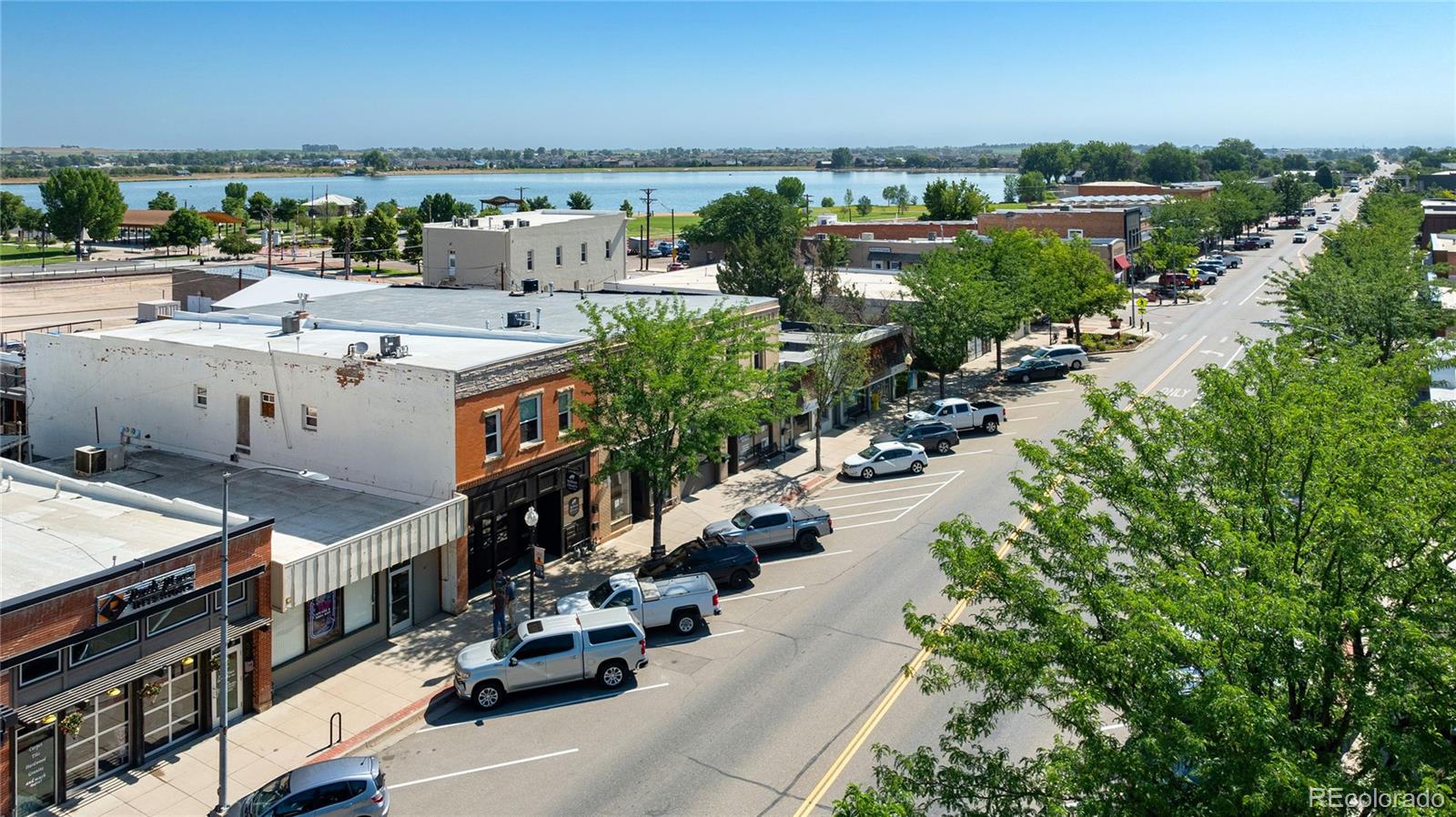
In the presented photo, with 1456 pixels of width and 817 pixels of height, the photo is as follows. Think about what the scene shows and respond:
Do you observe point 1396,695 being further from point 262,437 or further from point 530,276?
point 530,276

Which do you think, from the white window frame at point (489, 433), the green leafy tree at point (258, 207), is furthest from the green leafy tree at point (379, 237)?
the white window frame at point (489, 433)

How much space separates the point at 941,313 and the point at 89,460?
34783 millimetres

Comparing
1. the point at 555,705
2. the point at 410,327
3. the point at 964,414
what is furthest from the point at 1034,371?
the point at 555,705

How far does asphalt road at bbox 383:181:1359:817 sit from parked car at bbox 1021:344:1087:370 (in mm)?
27345

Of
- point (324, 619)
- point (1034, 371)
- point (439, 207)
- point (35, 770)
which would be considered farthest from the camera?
point (439, 207)

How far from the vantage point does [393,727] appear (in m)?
21.8

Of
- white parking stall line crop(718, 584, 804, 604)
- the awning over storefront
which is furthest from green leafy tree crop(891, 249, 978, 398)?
the awning over storefront

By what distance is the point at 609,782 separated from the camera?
1953cm

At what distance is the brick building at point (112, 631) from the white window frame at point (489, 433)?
6.93 meters

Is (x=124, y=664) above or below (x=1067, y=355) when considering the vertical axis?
below

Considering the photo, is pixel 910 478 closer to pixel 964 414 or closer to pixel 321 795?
pixel 964 414

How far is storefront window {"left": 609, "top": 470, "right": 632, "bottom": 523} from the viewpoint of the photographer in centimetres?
3394

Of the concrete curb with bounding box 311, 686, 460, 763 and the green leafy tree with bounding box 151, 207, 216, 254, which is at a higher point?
the green leafy tree with bounding box 151, 207, 216, 254

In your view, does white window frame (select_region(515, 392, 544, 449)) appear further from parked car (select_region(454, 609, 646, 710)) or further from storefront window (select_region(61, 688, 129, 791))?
storefront window (select_region(61, 688, 129, 791))
